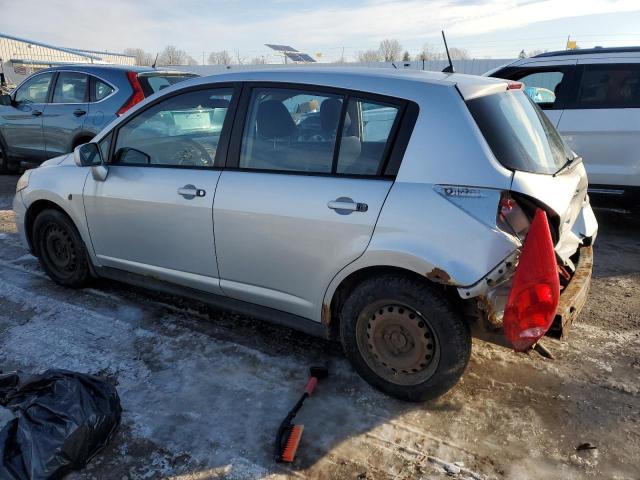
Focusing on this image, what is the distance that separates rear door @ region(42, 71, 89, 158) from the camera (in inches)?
286

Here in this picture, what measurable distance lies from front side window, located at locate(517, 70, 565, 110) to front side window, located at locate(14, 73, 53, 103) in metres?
7.02

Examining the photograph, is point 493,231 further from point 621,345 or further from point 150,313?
point 150,313

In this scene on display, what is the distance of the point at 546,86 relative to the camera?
619 cm

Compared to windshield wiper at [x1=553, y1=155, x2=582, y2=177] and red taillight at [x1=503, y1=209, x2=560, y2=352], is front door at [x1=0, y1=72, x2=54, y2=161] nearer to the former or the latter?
windshield wiper at [x1=553, y1=155, x2=582, y2=177]

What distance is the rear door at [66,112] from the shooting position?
7262 mm

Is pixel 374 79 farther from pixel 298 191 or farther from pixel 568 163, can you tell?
pixel 568 163

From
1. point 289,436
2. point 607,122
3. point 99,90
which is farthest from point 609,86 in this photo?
point 99,90

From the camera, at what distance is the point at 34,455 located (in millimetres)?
2125

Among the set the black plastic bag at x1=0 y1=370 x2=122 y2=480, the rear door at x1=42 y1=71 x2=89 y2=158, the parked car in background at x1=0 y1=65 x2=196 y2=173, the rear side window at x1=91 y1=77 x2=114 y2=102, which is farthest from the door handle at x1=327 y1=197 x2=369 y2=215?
the rear door at x1=42 y1=71 x2=89 y2=158

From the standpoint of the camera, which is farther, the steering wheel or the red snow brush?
the steering wheel

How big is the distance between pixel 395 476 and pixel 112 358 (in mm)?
1965

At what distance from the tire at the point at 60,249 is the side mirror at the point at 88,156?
2.04 ft

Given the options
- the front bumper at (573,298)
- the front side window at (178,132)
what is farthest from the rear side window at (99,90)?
the front bumper at (573,298)

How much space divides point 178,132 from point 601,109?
477cm
